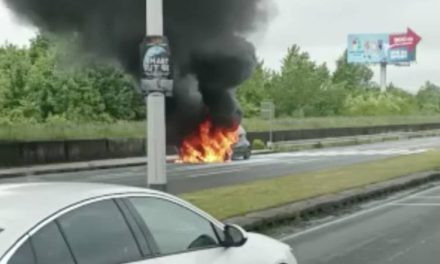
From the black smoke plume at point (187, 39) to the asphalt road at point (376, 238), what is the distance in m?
25.4

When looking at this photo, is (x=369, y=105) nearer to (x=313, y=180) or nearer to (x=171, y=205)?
(x=313, y=180)

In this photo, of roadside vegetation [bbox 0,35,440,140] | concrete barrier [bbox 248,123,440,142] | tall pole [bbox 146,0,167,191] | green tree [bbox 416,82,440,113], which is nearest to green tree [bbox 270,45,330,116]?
roadside vegetation [bbox 0,35,440,140]

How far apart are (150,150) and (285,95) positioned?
8032 centimetres

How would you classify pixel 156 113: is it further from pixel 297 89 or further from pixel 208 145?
pixel 297 89

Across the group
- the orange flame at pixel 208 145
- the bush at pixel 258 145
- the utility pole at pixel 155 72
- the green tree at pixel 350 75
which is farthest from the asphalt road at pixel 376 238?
the green tree at pixel 350 75

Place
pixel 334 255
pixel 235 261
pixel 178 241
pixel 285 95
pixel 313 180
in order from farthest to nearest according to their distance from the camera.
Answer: pixel 285 95 < pixel 313 180 < pixel 334 255 < pixel 235 261 < pixel 178 241

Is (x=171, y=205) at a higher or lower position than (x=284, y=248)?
higher

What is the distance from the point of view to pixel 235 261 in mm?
5324

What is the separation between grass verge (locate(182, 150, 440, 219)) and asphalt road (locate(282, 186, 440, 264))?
4.53ft

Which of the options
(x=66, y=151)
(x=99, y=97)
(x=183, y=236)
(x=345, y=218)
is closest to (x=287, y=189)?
(x=345, y=218)

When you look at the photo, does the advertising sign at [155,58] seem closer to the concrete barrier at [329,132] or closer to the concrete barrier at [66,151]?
the concrete barrier at [66,151]

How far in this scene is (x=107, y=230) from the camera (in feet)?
14.5

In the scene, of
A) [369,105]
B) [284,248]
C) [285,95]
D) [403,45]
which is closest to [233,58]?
[284,248]

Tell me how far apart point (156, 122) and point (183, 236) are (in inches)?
231
